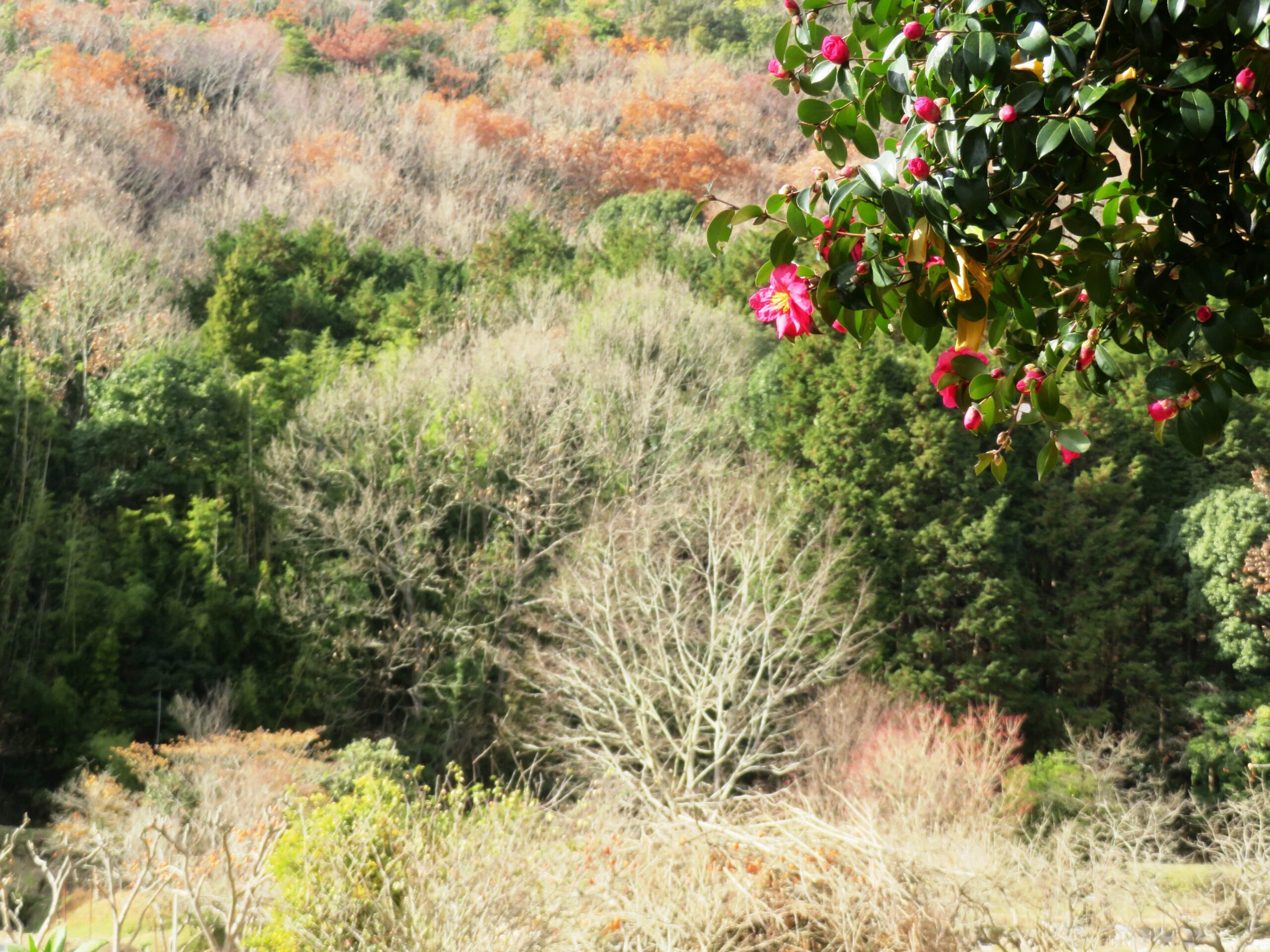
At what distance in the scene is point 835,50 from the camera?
5.08 feet

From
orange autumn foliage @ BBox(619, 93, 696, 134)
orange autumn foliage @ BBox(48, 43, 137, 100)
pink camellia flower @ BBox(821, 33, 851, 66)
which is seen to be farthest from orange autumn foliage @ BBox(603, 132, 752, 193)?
pink camellia flower @ BBox(821, 33, 851, 66)

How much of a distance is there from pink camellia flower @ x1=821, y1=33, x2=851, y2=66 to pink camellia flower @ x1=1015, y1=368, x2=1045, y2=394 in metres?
0.55

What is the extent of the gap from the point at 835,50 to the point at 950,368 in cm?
51

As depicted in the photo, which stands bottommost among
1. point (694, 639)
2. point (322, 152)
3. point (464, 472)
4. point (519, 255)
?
point (694, 639)

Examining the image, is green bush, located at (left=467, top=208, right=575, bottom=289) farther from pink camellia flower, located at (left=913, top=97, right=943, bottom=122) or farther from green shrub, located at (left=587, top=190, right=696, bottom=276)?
pink camellia flower, located at (left=913, top=97, right=943, bottom=122)

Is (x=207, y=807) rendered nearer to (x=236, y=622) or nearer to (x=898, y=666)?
(x=236, y=622)

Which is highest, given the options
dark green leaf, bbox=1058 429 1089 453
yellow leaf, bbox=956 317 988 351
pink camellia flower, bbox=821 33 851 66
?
pink camellia flower, bbox=821 33 851 66

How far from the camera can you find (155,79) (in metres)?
27.9

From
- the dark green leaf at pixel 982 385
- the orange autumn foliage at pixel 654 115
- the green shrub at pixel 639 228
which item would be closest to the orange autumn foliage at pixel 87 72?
the green shrub at pixel 639 228

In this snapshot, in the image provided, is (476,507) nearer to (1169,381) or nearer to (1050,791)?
(1050,791)

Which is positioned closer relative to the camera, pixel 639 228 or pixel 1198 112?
pixel 1198 112

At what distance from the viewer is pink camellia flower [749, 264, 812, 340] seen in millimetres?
1630

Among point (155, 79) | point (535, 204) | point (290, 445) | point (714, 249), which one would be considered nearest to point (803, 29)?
point (714, 249)

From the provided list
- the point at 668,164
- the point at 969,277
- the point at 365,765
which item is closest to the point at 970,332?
the point at 969,277
